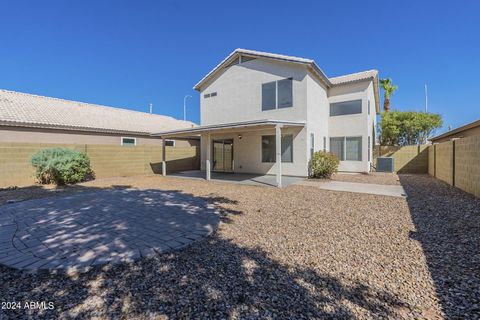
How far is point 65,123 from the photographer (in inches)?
548

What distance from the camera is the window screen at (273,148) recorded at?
13.0 meters

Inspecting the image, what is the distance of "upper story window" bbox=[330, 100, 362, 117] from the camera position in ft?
48.6

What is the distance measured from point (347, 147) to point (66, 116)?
1906cm

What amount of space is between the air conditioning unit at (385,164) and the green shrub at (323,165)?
6071mm

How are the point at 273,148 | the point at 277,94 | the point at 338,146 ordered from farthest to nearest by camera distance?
the point at 338,146 → the point at 273,148 → the point at 277,94

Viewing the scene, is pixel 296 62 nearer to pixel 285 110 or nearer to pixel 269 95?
pixel 269 95

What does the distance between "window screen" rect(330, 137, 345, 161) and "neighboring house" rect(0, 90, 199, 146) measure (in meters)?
13.0

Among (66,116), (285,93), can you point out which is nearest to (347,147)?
(285,93)

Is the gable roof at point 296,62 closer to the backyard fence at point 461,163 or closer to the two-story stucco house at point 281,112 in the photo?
the two-story stucco house at point 281,112

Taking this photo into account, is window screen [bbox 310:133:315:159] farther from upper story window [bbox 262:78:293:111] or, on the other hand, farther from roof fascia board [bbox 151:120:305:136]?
upper story window [bbox 262:78:293:111]

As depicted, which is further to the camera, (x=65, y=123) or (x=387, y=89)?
(x=387, y=89)

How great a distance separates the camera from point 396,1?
34.1ft

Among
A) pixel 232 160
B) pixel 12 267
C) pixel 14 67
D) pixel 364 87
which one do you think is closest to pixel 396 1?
pixel 364 87

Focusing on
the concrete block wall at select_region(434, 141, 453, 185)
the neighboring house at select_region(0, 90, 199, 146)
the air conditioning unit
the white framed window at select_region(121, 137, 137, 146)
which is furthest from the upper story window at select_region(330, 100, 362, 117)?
the white framed window at select_region(121, 137, 137, 146)
